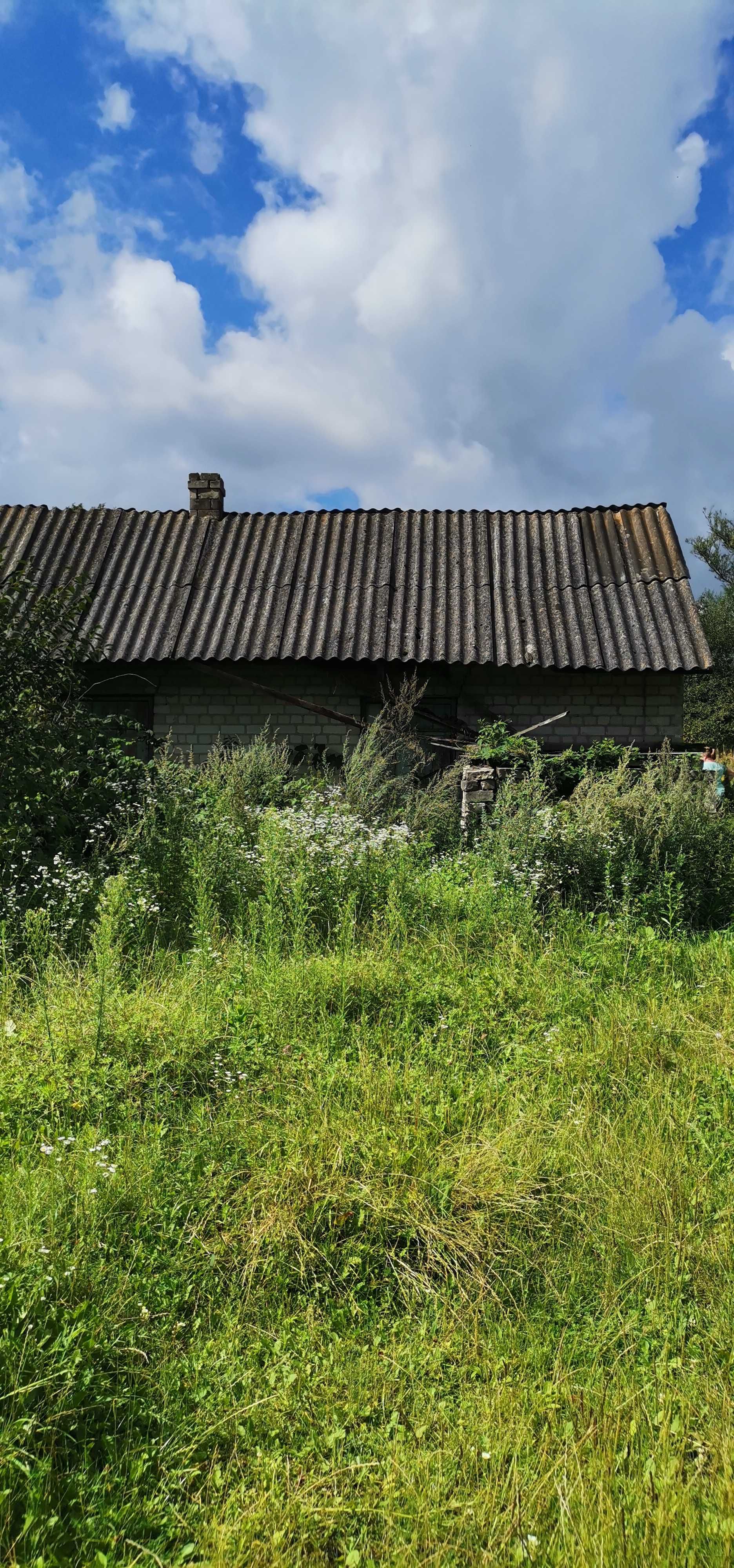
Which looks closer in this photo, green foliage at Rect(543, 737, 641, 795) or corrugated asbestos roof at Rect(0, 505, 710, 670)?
green foliage at Rect(543, 737, 641, 795)

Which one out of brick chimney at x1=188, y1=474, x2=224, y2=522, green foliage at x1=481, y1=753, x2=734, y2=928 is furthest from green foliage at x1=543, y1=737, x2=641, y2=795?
brick chimney at x1=188, y1=474, x2=224, y2=522

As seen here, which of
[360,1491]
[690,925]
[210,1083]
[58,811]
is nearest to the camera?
[360,1491]

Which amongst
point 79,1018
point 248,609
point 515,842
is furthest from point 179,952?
point 248,609

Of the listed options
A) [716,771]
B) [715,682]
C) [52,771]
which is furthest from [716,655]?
[52,771]

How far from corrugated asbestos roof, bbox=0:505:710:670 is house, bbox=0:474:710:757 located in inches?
1.0

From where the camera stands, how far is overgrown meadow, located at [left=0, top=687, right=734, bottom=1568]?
1911 mm

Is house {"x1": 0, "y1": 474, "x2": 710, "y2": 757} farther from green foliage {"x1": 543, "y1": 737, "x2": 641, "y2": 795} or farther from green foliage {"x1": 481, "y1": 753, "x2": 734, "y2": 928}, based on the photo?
green foliage {"x1": 481, "y1": 753, "x2": 734, "y2": 928}

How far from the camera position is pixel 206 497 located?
44.7ft

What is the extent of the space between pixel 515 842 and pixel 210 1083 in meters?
3.30

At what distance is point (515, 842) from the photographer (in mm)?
6133

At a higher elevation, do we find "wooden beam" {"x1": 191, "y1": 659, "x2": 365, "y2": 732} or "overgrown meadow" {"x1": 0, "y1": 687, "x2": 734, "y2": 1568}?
"wooden beam" {"x1": 191, "y1": 659, "x2": 365, "y2": 732}

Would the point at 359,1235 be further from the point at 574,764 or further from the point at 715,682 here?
the point at 715,682

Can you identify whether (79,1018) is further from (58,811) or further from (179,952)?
(58,811)

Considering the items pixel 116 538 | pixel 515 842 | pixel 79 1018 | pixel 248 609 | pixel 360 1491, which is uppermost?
pixel 116 538
